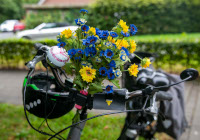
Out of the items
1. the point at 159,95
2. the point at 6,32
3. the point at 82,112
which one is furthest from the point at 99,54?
the point at 6,32

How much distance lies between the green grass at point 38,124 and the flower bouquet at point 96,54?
202 cm

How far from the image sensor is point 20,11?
1907 inches

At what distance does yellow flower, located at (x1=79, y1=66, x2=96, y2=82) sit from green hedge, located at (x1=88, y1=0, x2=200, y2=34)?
1391cm

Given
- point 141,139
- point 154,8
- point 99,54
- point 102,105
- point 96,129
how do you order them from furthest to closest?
point 154,8 < point 96,129 < point 141,139 < point 102,105 < point 99,54

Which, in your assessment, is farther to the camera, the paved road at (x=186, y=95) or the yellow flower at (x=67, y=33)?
the paved road at (x=186, y=95)

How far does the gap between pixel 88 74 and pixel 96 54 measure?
0.13m

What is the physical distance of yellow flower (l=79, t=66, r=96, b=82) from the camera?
129cm

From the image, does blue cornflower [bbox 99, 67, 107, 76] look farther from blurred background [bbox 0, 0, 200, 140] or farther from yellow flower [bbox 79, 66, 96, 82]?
blurred background [bbox 0, 0, 200, 140]

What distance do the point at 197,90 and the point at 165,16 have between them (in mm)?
13787

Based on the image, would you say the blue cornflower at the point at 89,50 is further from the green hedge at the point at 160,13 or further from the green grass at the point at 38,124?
the green hedge at the point at 160,13

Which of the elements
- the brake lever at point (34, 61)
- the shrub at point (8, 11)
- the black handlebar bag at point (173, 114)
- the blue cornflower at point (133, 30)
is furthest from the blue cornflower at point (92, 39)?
the shrub at point (8, 11)

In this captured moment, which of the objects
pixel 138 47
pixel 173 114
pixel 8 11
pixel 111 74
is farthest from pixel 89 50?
pixel 8 11

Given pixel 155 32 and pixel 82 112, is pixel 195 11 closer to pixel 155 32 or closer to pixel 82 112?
pixel 155 32

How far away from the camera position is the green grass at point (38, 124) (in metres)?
3.46
